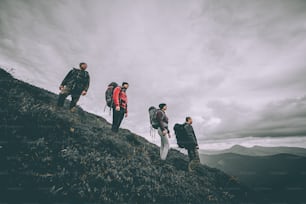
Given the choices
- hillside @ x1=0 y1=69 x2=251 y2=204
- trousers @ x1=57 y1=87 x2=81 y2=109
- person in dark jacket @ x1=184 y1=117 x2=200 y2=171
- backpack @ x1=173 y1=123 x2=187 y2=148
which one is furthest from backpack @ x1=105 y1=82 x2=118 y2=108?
person in dark jacket @ x1=184 y1=117 x2=200 y2=171

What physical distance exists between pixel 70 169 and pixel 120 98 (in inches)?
175

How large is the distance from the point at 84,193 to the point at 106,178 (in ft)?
3.75

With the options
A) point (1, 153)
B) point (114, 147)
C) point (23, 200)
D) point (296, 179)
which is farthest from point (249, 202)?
point (296, 179)

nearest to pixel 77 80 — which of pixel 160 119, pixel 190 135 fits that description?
pixel 160 119

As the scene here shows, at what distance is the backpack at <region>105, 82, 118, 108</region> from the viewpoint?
8.67m

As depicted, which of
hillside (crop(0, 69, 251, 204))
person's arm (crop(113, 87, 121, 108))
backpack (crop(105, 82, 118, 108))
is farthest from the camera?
backpack (crop(105, 82, 118, 108))

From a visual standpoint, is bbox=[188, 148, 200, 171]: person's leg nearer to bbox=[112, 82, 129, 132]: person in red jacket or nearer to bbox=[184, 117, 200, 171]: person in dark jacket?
bbox=[184, 117, 200, 171]: person in dark jacket

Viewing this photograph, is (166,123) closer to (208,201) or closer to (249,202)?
(208,201)

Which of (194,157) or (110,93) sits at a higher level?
(110,93)

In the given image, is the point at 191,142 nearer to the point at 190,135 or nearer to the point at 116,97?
the point at 190,135

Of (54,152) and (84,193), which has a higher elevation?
(54,152)

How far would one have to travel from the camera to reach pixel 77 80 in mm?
8961

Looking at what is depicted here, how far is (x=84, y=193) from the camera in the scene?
4.31 meters

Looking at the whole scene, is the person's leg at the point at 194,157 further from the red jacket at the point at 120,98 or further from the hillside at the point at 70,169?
the red jacket at the point at 120,98
